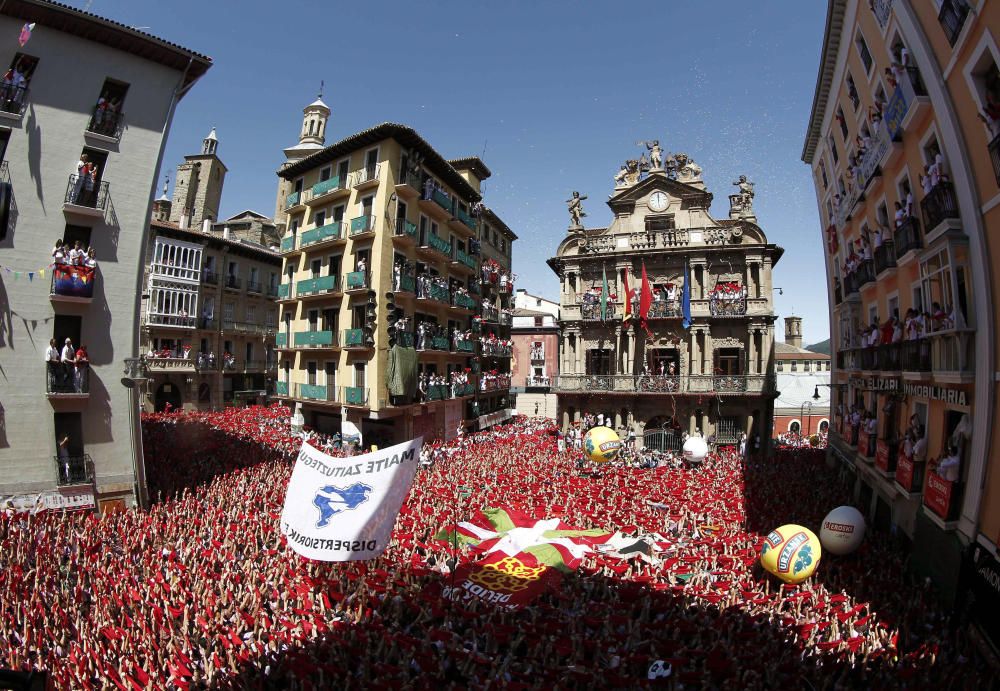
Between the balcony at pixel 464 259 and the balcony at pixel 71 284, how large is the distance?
61.4 feet

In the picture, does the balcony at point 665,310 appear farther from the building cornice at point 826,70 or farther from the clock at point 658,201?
the building cornice at point 826,70

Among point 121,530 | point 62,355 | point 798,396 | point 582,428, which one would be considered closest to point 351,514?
point 121,530

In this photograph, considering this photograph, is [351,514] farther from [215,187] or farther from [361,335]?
[215,187]

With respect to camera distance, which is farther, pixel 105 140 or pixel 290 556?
pixel 105 140

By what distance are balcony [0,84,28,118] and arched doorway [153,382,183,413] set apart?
24.7 m

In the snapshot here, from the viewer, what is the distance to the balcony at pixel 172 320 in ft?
111

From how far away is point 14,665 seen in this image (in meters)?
7.94

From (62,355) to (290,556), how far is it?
32.7ft

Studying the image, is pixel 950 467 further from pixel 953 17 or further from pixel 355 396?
pixel 355 396

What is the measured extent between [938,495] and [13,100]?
25781mm

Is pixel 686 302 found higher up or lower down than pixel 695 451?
higher up

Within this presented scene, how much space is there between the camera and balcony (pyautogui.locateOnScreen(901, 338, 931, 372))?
12219mm

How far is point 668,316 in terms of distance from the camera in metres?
30.3

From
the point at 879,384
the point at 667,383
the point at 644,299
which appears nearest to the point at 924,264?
the point at 879,384
